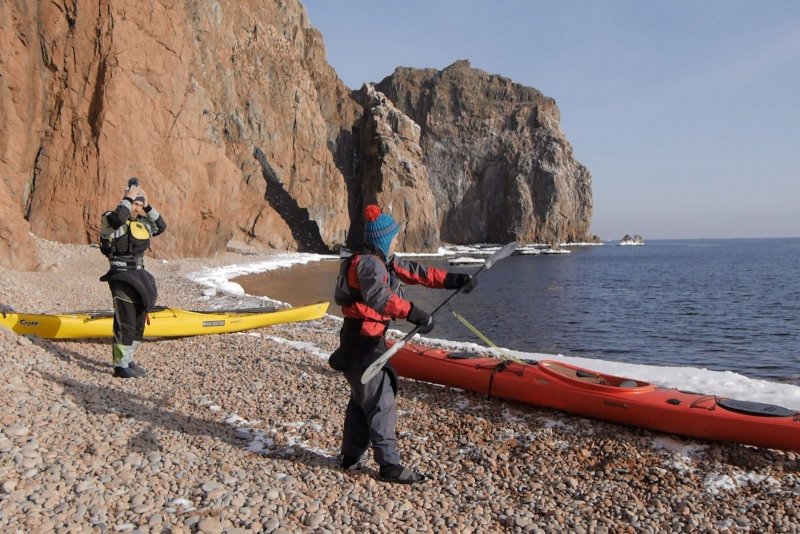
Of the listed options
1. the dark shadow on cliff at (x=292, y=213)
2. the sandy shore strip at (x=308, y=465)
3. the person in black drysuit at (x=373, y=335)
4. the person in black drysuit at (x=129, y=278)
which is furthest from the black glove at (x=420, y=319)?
the dark shadow on cliff at (x=292, y=213)

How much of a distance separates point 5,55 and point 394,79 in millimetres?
94815

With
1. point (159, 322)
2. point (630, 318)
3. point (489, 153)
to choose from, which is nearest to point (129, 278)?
point (159, 322)

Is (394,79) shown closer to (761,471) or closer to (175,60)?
(175,60)

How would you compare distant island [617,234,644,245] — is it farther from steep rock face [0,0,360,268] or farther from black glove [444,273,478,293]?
black glove [444,273,478,293]

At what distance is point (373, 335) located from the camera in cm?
423

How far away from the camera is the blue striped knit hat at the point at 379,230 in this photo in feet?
13.7

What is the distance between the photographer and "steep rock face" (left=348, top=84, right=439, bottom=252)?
68625 mm

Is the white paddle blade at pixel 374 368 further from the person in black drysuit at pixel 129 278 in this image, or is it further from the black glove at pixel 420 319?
the person in black drysuit at pixel 129 278

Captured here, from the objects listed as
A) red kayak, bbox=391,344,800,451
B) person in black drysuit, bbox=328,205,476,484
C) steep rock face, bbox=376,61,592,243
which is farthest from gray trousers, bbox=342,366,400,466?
steep rock face, bbox=376,61,592,243

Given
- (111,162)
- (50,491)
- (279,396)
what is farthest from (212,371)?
(111,162)

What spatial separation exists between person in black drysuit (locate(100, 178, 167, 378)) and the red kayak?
3.45 m

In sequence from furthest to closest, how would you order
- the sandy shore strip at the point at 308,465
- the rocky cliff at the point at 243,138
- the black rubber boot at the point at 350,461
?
the rocky cliff at the point at 243,138 < the black rubber boot at the point at 350,461 < the sandy shore strip at the point at 308,465

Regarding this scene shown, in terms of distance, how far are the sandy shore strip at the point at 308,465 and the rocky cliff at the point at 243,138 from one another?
86.7 inches

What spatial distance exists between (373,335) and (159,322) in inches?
241
